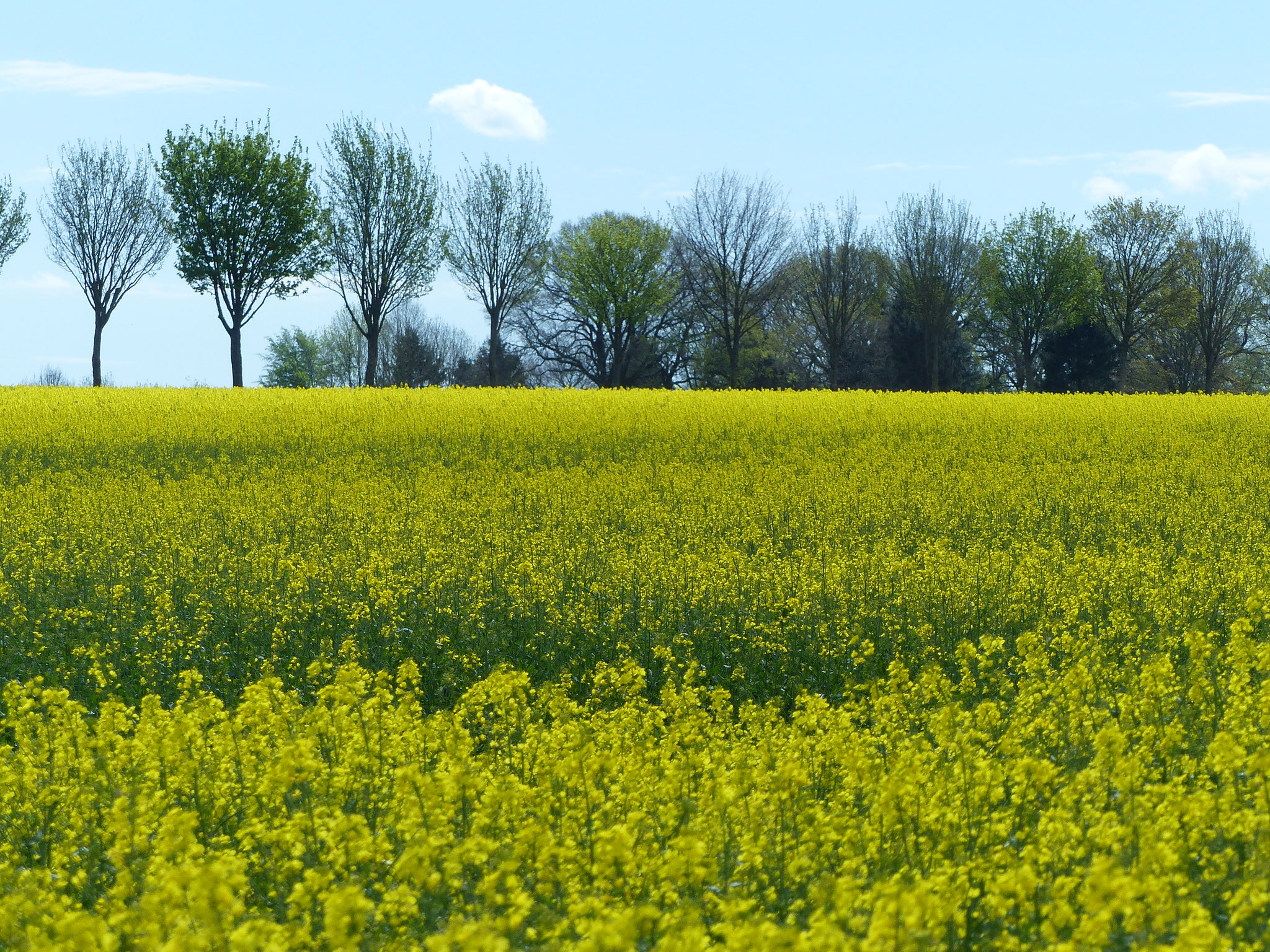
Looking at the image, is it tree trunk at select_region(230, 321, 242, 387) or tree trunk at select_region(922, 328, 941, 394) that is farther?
tree trunk at select_region(922, 328, 941, 394)

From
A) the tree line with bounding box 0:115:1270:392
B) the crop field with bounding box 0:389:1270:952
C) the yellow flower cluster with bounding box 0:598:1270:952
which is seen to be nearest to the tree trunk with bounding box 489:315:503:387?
the tree line with bounding box 0:115:1270:392

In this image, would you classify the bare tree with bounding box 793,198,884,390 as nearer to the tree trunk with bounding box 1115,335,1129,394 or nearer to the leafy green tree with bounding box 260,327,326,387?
the tree trunk with bounding box 1115,335,1129,394

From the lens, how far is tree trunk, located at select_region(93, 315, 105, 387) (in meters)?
50.4

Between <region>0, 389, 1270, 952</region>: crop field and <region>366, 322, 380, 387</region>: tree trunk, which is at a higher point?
<region>366, 322, 380, 387</region>: tree trunk

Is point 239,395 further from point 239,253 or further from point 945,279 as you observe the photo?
point 945,279

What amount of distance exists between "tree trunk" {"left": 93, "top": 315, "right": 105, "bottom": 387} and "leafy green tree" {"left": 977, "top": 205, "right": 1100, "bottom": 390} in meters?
46.4

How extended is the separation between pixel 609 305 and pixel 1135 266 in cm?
2992

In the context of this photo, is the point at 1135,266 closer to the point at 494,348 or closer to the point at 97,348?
the point at 494,348

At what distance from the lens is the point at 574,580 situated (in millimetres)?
11742

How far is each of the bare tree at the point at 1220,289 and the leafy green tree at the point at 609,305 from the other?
2995 cm

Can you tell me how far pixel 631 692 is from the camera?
766 centimetres

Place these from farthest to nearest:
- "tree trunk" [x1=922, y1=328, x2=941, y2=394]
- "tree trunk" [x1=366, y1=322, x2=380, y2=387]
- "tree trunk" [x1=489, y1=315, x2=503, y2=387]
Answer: "tree trunk" [x1=922, y1=328, x2=941, y2=394], "tree trunk" [x1=489, y1=315, x2=503, y2=387], "tree trunk" [x1=366, y1=322, x2=380, y2=387]

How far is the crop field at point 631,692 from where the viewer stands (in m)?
4.22

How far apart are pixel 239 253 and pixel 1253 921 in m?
47.0
